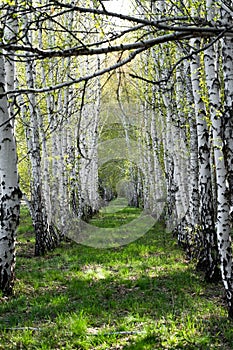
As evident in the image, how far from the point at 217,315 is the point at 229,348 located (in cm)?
100

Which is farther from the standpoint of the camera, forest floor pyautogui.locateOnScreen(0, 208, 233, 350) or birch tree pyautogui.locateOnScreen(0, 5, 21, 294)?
birch tree pyautogui.locateOnScreen(0, 5, 21, 294)

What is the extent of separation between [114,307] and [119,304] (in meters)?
0.11

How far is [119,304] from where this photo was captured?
6027mm

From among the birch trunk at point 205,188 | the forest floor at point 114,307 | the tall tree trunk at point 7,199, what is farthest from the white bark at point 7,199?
the birch trunk at point 205,188

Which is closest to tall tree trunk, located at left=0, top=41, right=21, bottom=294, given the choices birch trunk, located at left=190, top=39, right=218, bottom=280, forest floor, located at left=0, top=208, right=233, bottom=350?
forest floor, located at left=0, top=208, right=233, bottom=350

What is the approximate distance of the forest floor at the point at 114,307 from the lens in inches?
181

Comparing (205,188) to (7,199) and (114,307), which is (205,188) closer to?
(114,307)

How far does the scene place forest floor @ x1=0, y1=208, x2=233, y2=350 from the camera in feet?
15.1

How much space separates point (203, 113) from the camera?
294 inches

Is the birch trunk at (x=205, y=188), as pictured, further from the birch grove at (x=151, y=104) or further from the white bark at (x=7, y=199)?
the white bark at (x=7, y=199)

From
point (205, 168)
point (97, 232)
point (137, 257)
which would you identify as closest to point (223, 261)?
point (205, 168)

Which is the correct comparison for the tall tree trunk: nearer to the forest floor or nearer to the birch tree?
the birch tree

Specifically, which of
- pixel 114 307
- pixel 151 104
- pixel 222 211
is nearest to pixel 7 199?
pixel 114 307

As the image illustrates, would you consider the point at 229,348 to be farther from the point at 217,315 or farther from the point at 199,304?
the point at 199,304
